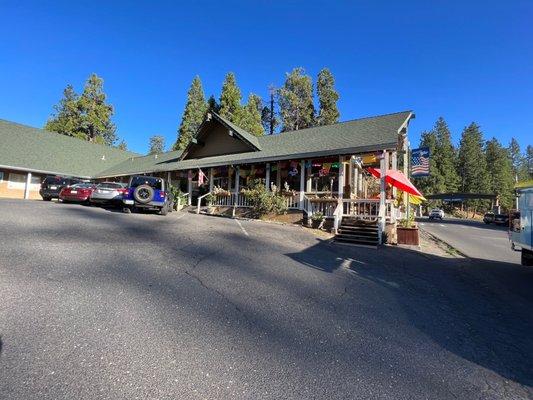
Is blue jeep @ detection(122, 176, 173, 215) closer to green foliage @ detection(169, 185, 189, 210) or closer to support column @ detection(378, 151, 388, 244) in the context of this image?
green foliage @ detection(169, 185, 189, 210)

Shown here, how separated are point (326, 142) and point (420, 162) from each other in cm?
473

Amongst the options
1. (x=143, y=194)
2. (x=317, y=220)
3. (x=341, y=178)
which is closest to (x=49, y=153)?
(x=143, y=194)

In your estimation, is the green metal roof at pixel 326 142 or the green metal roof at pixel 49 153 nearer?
the green metal roof at pixel 326 142

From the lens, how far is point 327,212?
48.2 feet

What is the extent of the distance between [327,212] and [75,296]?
460 inches

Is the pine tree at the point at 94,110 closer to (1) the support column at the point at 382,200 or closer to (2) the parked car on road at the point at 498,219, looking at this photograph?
(1) the support column at the point at 382,200

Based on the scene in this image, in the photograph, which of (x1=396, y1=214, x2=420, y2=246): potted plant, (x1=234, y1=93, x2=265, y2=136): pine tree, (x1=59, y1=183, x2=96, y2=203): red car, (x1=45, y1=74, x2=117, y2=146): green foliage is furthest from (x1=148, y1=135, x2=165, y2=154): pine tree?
(x1=396, y1=214, x2=420, y2=246): potted plant

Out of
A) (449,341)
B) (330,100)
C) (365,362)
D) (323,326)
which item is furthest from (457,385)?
(330,100)

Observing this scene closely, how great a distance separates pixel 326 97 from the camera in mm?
43844

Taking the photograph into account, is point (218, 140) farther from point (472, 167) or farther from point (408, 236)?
point (472, 167)

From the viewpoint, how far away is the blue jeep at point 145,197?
14148 millimetres

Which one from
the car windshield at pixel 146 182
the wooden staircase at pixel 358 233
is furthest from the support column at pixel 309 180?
the car windshield at pixel 146 182

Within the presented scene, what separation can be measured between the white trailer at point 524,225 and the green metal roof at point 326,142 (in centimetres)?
476

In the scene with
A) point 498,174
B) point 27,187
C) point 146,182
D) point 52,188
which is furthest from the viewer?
point 498,174
